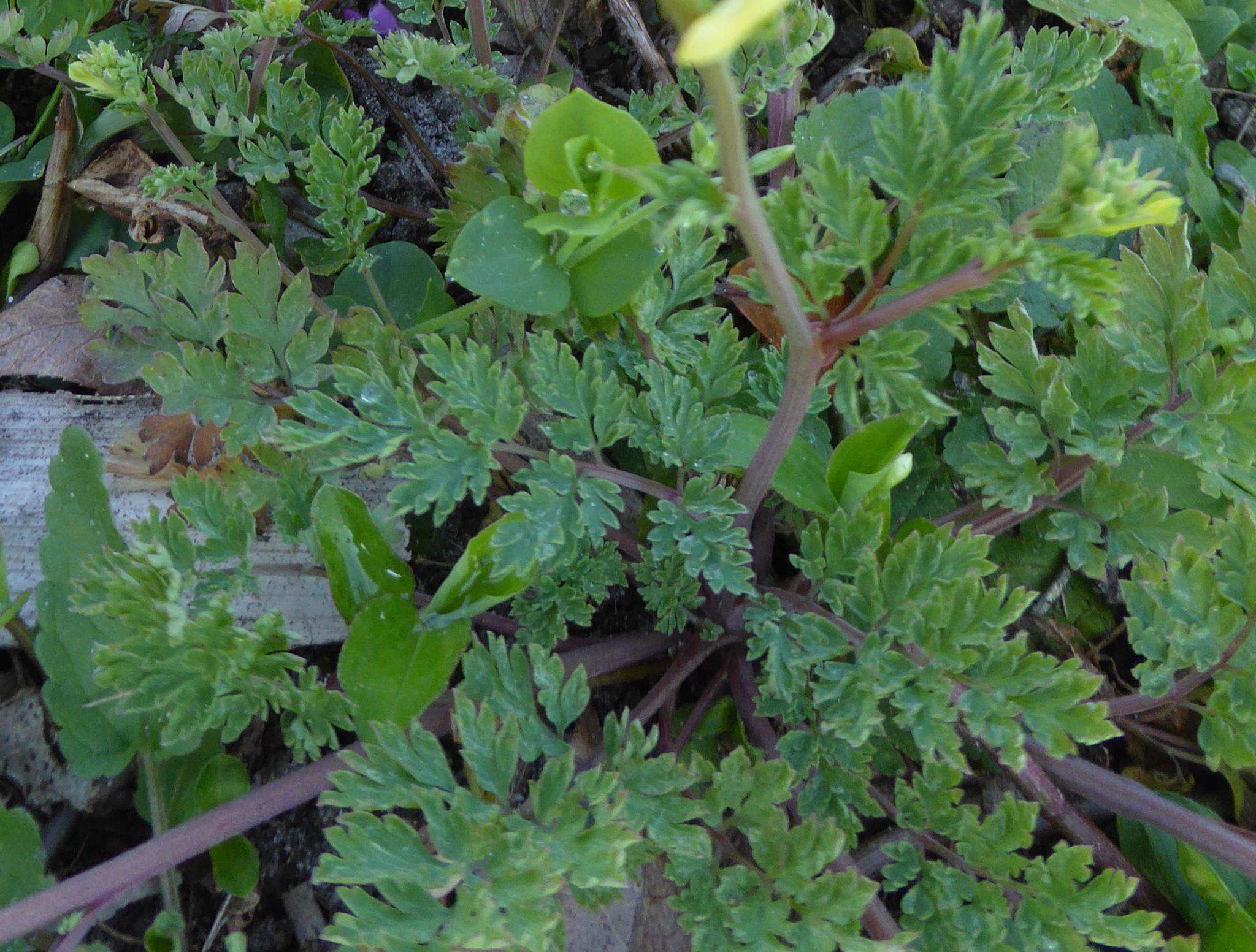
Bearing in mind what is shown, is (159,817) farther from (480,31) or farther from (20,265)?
(480,31)

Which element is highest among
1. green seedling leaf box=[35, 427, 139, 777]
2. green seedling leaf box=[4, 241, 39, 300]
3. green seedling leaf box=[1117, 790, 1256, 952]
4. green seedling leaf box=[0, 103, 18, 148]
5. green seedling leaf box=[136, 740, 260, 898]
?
green seedling leaf box=[0, 103, 18, 148]

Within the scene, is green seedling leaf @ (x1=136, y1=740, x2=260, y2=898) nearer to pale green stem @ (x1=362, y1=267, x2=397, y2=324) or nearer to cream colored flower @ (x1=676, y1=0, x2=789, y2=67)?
pale green stem @ (x1=362, y1=267, x2=397, y2=324)

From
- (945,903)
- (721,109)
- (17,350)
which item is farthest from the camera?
(17,350)

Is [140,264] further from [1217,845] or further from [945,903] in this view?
A: [1217,845]

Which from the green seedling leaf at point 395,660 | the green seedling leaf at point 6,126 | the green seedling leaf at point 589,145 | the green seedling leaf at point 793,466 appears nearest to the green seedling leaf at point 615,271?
the green seedling leaf at point 589,145

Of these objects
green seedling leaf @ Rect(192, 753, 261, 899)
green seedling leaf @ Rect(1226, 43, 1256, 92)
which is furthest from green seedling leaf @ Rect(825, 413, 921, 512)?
green seedling leaf @ Rect(1226, 43, 1256, 92)

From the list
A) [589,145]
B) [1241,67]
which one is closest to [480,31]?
[589,145]

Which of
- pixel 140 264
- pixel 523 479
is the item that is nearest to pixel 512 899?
pixel 523 479
